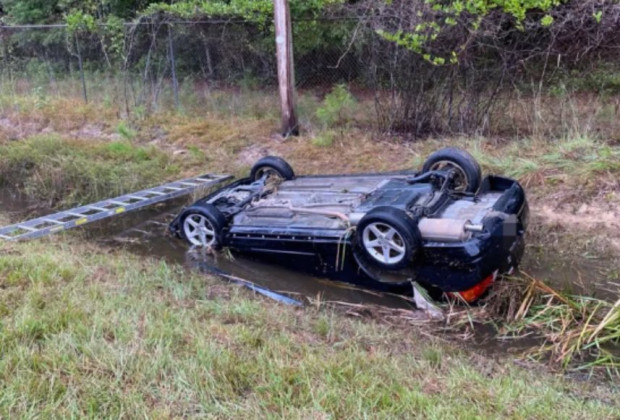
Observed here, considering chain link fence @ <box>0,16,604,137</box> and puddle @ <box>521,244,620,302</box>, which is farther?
chain link fence @ <box>0,16,604,137</box>

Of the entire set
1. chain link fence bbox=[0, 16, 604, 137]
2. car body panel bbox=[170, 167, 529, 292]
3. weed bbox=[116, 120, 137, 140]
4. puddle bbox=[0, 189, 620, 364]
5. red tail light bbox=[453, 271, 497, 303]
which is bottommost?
puddle bbox=[0, 189, 620, 364]

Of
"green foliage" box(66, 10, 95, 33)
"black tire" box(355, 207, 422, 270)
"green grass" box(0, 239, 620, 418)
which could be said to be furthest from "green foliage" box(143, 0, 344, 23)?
"green grass" box(0, 239, 620, 418)

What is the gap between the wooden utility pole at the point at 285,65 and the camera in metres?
9.70

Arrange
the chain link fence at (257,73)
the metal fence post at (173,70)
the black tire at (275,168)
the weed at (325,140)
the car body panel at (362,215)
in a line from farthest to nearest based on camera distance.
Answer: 1. the metal fence post at (173,70)
2. the weed at (325,140)
3. the chain link fence at (257,73)
4. the black tire at (275,168)
5. the car body panel at (362,215)

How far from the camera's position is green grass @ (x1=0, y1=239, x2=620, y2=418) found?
106 inches

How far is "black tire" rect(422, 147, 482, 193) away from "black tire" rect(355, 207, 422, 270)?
1427 mm

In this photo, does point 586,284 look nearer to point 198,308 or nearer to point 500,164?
point 500,164

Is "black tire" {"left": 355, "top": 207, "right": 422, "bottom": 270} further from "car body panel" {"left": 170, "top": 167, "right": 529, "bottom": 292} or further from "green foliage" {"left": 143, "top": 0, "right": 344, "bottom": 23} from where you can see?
"green foliage" {"left": 143, "top": 0, "right": 344, "bottom": 23}

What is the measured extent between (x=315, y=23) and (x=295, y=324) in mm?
8979

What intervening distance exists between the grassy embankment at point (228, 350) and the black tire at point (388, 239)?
56 centimetres

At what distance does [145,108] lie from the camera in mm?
11789

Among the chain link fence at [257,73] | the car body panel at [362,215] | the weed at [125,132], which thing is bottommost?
the car body panel at [362,215]

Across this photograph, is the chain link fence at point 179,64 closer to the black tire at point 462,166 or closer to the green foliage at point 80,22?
the green foliage at point 80,22

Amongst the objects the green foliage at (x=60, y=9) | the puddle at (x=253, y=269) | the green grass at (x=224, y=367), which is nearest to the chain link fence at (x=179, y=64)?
the green foliage at (x=60, y=9)
